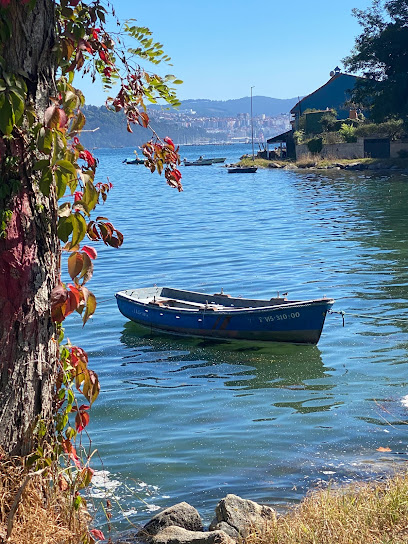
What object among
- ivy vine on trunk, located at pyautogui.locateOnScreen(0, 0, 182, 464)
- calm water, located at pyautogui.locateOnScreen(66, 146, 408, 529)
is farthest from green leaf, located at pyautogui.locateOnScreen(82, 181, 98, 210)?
calm water, located at pyautogui.locateOnScreen(66, 146, 408, 529)

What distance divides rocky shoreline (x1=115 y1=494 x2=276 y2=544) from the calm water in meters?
1.09

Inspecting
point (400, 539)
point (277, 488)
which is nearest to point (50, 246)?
point (400, 539)

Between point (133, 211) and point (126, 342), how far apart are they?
126ft

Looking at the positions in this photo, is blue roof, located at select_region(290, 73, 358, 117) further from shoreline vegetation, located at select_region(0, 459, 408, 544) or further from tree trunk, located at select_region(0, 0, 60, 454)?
tree trunk, located at select_region(0, 0, 60, 454)

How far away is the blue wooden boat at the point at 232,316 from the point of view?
1620cm

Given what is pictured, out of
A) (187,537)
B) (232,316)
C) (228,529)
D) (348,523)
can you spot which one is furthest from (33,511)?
(232,316)

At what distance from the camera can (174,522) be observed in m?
7.52

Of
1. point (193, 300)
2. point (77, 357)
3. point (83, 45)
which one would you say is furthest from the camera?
point (193, 300)

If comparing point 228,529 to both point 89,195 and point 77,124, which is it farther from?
point 77,124

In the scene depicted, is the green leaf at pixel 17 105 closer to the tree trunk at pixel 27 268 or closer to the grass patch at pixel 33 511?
the tree trunk at pixel 27 268

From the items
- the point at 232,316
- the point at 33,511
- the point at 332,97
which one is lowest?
the point at 232,316

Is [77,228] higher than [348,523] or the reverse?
higher

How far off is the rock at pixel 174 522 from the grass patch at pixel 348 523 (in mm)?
1332

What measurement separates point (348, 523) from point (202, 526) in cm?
259
